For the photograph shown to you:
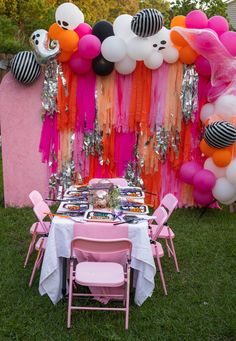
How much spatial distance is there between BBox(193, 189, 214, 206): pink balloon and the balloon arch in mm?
16

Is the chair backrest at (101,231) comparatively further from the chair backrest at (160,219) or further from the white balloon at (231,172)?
the white balloon at (231,172)

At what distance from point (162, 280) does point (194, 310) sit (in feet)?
1.29

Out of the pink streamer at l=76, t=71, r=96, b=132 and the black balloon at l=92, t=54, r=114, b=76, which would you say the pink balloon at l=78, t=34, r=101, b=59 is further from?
the pink streamer at l=76, t=71, r=96, b=132

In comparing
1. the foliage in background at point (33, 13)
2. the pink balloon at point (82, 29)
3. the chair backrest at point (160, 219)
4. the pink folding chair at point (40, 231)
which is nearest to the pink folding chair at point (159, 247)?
the chair backrest at point (160, 219)

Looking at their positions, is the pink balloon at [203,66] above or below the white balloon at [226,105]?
above

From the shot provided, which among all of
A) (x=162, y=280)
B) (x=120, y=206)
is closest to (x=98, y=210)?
(x=120, y=206)

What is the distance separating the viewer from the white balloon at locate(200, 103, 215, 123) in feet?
19.3

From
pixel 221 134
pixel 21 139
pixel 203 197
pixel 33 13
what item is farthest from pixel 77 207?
pixel 33 13

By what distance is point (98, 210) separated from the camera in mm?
3914

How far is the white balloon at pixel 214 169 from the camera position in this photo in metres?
5.72

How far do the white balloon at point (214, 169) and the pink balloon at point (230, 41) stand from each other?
136 centimetres

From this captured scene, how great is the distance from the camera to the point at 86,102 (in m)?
6.04

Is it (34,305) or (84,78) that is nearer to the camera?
(34,305)

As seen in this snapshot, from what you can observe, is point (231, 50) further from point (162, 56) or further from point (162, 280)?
point (162, 280)
